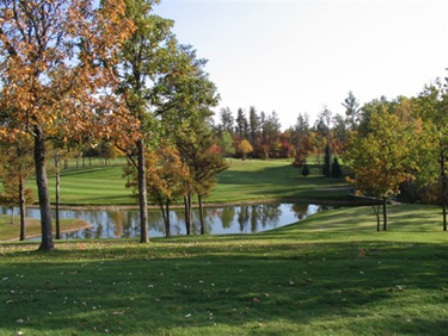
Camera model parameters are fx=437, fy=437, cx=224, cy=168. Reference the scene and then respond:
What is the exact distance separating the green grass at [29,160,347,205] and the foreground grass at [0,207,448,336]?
45.6 metres

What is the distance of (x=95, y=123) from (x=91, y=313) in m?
6.14

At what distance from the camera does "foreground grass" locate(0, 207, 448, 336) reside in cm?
640

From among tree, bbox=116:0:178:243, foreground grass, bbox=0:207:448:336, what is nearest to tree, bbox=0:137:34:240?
tree, bbox=116:0:178:243

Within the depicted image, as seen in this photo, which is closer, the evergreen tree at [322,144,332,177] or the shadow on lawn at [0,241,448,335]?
the shadow on lawn at [0,241,448,335]

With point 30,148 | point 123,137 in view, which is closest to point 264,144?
point 30,148

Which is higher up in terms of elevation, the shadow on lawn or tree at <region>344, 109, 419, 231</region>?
tree at <region>344, 109, 419, 231</region>

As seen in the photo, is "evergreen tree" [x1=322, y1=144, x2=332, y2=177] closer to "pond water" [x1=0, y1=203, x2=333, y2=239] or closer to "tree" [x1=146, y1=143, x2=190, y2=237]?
"pond water" [x1=0, y1=203, x2=333, y2=239]

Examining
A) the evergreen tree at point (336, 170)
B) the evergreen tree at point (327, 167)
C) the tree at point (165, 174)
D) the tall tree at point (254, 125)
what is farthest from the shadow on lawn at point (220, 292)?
the tall tree at point (254, 125)

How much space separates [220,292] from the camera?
8.22 meters

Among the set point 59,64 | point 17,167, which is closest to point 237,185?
point 17,167

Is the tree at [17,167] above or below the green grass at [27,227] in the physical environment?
above

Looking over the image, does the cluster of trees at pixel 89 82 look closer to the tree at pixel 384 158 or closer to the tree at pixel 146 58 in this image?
the tree at pixel 146 58

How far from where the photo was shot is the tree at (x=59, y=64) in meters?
10.5

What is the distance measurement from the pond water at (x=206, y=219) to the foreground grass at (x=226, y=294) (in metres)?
28.1
